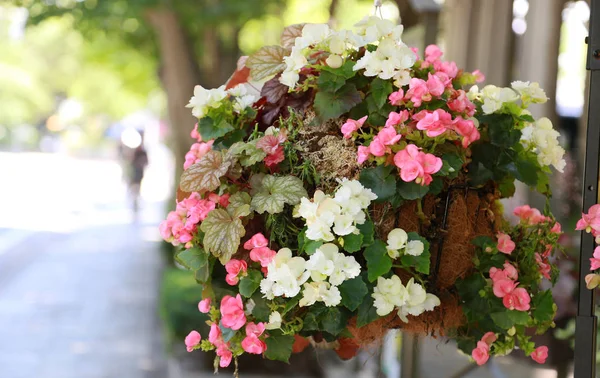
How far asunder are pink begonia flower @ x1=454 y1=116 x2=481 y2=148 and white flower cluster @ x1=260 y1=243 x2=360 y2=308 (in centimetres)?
35

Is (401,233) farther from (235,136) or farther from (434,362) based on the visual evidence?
(434,362)

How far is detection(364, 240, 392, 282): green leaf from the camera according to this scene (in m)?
1.57

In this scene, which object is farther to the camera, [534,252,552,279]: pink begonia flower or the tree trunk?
the tree trunk

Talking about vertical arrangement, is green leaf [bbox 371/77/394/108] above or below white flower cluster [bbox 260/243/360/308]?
above

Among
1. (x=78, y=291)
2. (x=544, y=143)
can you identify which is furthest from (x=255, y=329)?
(x=78, y=291)

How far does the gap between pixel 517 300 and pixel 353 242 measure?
43cm

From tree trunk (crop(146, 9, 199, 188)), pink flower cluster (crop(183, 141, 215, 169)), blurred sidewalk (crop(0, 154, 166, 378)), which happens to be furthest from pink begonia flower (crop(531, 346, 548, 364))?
tree trunk (crop(146, 9, 199, 188))

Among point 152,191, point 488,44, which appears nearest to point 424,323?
point 488,44

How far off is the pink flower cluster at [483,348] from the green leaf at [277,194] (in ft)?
1.74

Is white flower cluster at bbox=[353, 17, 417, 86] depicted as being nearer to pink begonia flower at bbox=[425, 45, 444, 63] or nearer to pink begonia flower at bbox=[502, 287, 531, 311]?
pink begonia flower at bbox=[425, 45, 444, 63]

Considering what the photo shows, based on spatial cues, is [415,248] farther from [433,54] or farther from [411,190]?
[433,54]

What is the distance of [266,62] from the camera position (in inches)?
Result: 72.1

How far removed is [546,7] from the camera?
5.43m

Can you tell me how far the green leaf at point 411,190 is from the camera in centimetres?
158
